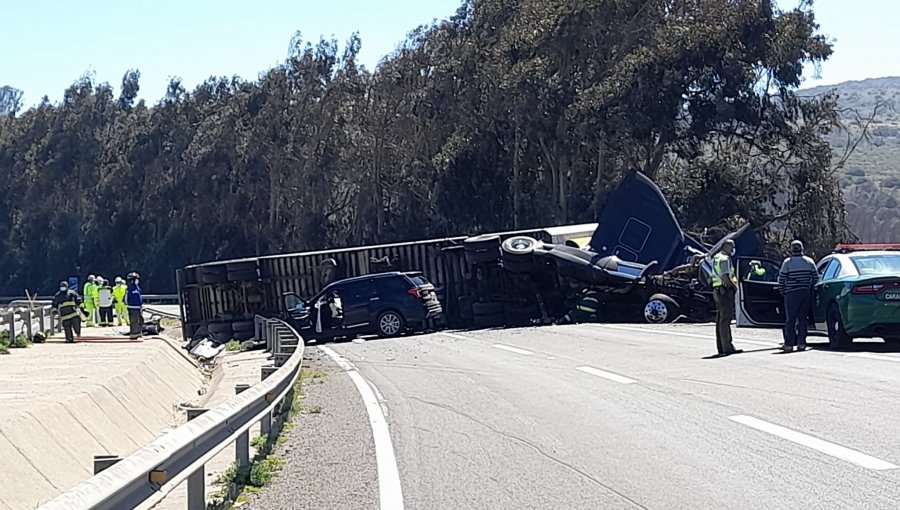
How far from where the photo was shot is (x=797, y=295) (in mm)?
16953

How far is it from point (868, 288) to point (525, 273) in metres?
14.4

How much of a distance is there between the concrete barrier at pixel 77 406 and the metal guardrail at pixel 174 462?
3.57 metres

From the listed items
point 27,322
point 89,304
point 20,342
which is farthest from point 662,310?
point 89,304

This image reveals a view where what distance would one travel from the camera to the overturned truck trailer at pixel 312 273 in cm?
3272

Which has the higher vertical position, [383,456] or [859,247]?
[859,247]

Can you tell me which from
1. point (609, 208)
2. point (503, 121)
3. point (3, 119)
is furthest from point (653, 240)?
point (3, 119)

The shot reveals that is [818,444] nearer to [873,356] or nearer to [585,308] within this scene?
[873,356]

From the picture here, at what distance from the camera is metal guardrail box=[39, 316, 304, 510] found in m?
4.72

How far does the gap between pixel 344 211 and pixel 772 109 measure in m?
34.7

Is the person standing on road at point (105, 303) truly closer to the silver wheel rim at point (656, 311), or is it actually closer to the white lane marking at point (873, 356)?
the silver wheel rim at point (656, 311)

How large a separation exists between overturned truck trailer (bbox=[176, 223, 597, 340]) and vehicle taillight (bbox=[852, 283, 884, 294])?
52.7ft

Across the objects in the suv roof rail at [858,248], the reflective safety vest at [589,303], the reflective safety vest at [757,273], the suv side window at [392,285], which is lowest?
the reflective safety vest at [589,303]

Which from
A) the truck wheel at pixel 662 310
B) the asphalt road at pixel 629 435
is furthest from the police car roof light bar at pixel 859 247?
the truck wheel at pixel 662 310

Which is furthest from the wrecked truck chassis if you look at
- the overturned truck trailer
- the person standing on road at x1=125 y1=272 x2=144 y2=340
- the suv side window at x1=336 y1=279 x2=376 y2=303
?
the person standing on road at x1=125 y1=272 x2=144 y2=340
